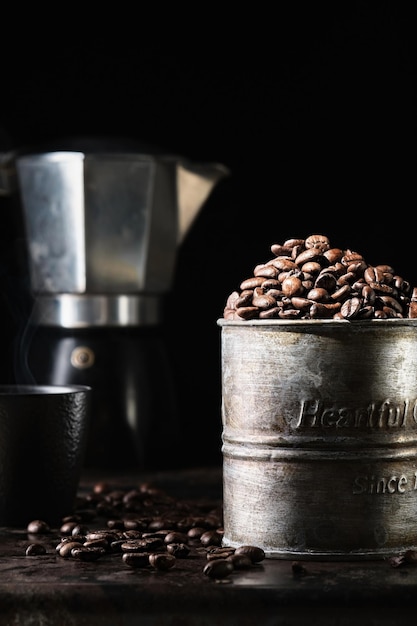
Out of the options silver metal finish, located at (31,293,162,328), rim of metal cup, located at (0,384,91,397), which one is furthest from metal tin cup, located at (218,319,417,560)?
silver metal finish, located at (31,293,162,328)

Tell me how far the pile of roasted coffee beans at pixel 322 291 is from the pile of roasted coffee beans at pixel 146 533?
24 cm

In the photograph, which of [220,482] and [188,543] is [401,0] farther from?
[188,543]

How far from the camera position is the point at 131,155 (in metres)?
1.86

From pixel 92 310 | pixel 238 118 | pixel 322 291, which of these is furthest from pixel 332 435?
pixel 238 118

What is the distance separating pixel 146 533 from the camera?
4.10ft

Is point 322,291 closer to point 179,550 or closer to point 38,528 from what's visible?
point 179,550

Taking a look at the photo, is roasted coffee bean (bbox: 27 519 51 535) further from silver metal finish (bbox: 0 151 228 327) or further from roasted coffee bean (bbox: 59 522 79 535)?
silver metal finish (bbox: 0 151 228 327)

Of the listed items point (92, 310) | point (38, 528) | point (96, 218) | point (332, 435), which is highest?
point (96, 218)

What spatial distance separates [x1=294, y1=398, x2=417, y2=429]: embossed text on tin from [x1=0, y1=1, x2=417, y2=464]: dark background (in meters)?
1.07

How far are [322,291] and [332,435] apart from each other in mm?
145

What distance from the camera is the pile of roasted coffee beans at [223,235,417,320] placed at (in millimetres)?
1121

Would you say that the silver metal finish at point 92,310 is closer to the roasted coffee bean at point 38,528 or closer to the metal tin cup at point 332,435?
the roasted coffee bean at point 38,528

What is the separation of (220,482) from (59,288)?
44 centimetres

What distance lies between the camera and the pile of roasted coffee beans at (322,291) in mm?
1121
